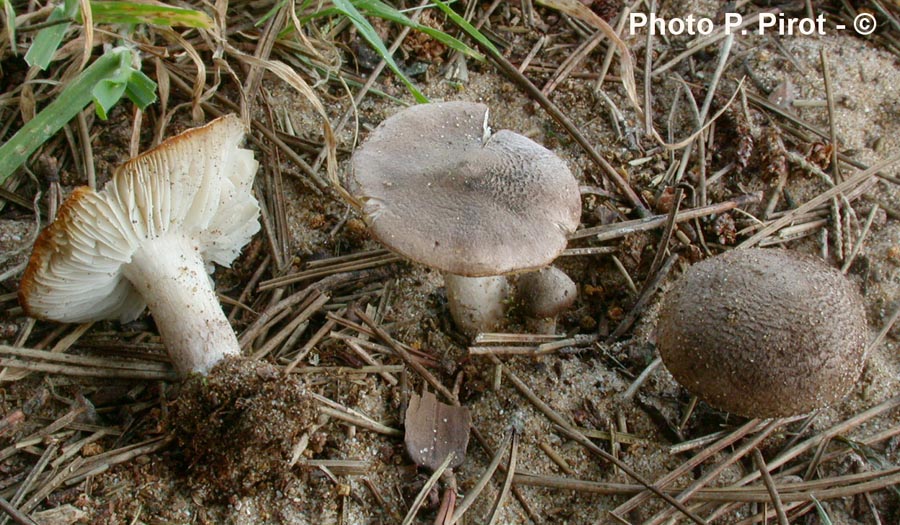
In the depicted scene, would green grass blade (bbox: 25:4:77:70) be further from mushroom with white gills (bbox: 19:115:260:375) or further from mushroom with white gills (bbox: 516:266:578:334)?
mushroom with white gills (bbox: 516:266:578:334)

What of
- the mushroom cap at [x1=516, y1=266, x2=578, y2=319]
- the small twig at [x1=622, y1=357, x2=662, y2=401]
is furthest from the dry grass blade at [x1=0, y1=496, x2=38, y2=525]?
the small twig at [x1=622, y1=357, x2=662, y2=401]

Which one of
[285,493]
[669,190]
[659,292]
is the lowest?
[285,493]

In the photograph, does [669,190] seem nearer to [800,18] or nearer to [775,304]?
[775,304]

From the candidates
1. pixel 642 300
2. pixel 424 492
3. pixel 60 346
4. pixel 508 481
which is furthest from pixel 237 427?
pixel 642 300

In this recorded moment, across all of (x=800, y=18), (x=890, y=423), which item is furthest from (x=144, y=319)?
(x=800, y=18)

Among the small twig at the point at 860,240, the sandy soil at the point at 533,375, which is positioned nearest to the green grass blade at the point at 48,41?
the sandy soil at the point at 533,375
